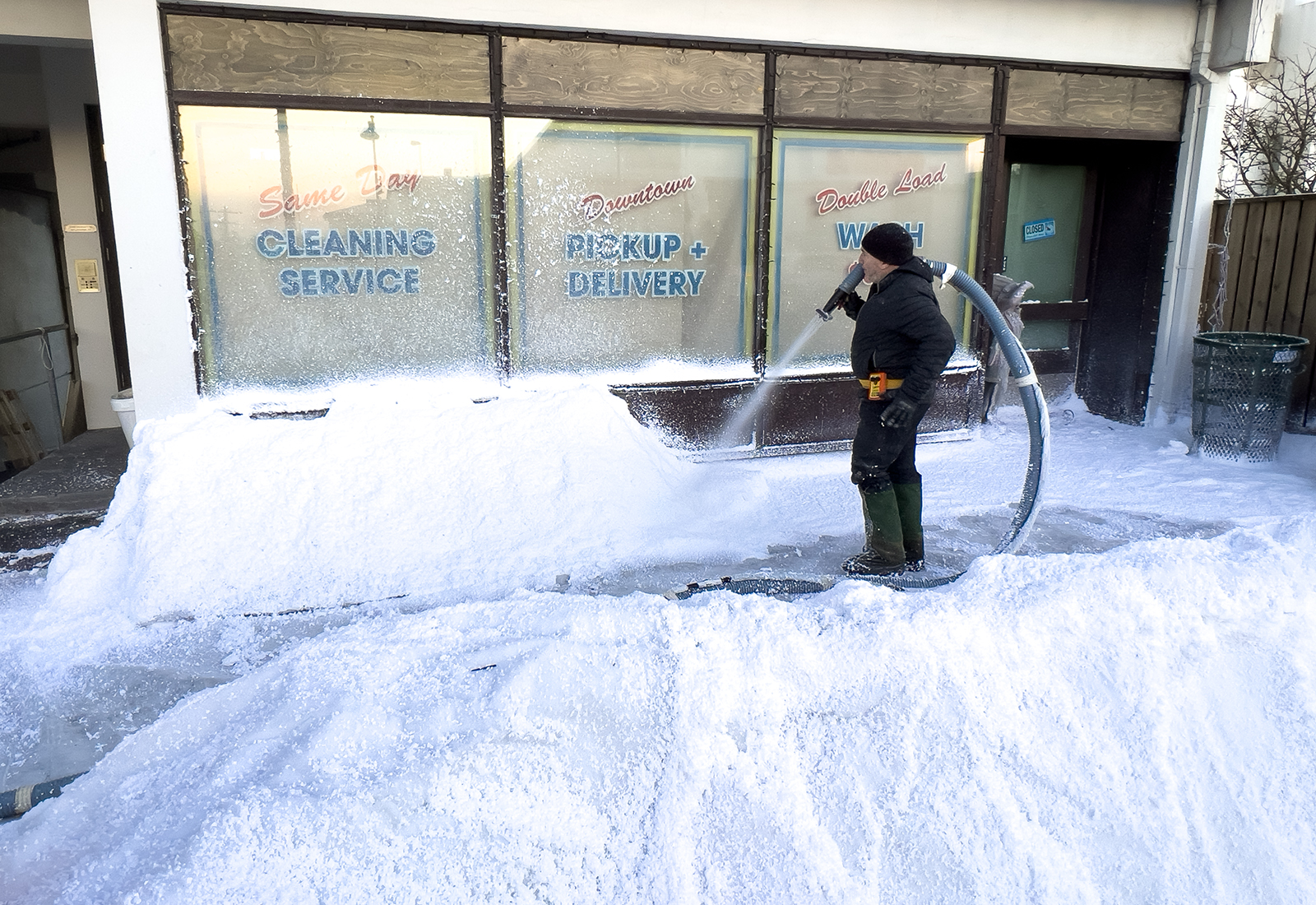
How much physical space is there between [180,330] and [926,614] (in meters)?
4.69

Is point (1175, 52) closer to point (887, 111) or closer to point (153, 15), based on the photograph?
point (887, 111)

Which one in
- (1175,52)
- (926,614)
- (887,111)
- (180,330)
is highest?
(1175,52)

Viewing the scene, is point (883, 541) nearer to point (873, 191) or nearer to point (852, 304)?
point (852, 304)

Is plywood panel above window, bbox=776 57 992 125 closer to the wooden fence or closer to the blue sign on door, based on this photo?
the blue sign on door

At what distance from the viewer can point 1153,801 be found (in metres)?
2.58

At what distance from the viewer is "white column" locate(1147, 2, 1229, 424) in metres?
7.46

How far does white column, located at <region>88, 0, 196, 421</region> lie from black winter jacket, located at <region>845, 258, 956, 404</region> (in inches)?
157

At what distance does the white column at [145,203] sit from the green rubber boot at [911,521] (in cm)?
422

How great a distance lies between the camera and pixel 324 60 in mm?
5480

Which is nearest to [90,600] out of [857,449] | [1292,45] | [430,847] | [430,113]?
[430,847]

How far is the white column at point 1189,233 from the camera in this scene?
7.46 metres

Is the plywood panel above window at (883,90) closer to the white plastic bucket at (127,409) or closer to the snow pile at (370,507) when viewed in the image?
the snow pile at (370,507)

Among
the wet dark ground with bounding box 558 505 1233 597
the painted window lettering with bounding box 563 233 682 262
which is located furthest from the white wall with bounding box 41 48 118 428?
the wet dark ground with bounding box 558 505 1233 597

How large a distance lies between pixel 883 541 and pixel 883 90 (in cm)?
374
